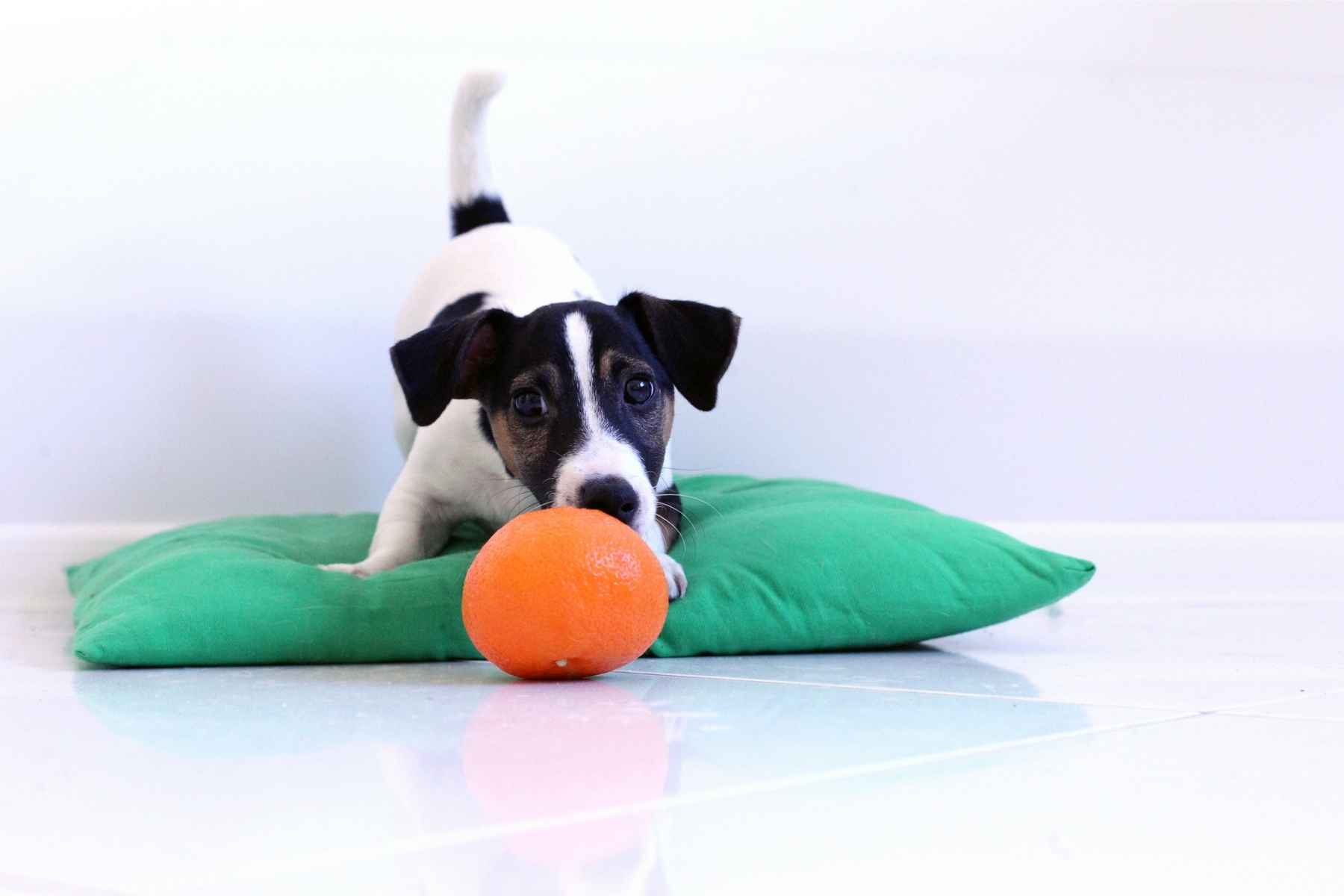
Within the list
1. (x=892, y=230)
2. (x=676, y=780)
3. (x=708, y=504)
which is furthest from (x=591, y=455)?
(x=892, y=230)

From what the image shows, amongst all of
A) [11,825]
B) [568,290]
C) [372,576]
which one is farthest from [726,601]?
[11,825]

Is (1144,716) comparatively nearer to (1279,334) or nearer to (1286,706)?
(1286,706)

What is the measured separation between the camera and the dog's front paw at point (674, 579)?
6.89 feet

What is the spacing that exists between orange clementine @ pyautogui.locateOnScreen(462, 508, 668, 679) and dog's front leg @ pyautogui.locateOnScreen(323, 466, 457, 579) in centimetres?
70

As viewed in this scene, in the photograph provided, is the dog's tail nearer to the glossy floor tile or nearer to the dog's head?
the dog's head

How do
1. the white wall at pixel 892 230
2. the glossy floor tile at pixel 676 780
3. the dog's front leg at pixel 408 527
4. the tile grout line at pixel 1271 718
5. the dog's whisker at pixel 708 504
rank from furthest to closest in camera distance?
the white wall at pixel 892 230
the dog's whisker at pixel 708 504
the dog's front leg at pixel 408 527
the tile grout line at pixel 1271 718
the glossy floor tile at pixel 676 780

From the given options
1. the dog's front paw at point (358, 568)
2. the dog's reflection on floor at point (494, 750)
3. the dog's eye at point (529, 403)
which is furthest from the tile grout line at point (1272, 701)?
the dog's front paw at point (358, 568)

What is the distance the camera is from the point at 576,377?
2156 millimetres

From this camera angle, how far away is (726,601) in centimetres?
211

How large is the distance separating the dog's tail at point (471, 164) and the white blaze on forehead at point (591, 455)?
108cm

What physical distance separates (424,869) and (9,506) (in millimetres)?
2853

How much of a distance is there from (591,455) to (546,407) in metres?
0.18

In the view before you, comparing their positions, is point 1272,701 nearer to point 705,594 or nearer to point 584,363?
point 705,594

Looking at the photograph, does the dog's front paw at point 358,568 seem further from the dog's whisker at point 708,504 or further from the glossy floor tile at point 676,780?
the dog's whisker at point 708,504
